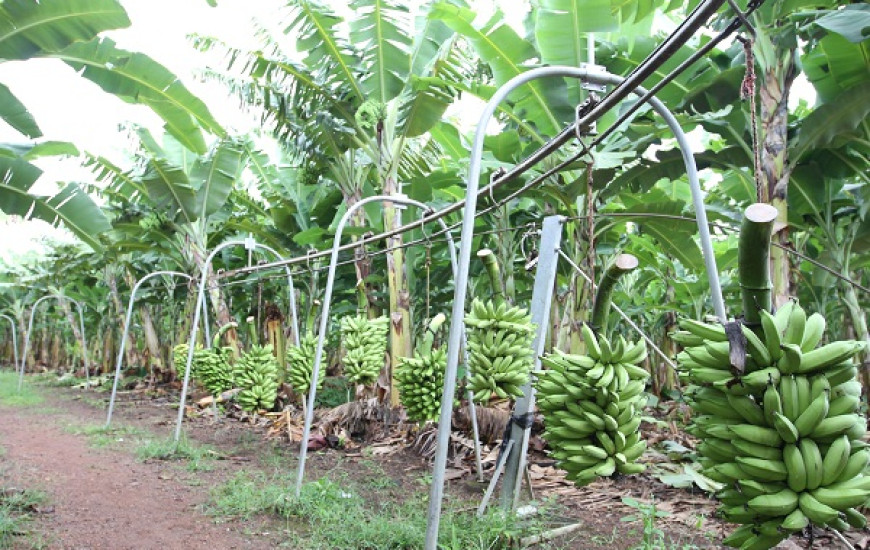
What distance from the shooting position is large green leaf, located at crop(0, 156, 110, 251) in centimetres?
497

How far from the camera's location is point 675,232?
5.79m

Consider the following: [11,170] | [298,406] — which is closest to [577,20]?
[11,170]

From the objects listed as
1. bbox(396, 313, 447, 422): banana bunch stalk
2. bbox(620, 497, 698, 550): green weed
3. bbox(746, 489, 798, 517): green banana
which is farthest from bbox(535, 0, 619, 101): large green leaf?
bbox(746, 489, 798, 517): green banana

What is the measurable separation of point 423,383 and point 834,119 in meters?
3.37

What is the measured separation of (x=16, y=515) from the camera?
3959 mm

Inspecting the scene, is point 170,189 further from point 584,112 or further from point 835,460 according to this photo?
point 835,460

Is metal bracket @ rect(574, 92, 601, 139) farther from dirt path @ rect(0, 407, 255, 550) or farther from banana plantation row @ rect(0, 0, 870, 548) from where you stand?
dirt path @ rect(0, 407, 255, 550)

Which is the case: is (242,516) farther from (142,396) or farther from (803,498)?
(142,396)

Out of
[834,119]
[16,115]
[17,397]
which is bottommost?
[17,397]

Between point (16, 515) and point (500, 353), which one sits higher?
point (500, 353)

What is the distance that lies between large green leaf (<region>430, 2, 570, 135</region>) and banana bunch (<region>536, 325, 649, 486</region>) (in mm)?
3816

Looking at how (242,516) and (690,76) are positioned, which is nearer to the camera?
(242,516)

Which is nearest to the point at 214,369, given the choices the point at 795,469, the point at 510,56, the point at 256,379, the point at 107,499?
the point at 256,379

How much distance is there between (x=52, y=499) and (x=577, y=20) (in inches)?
217
